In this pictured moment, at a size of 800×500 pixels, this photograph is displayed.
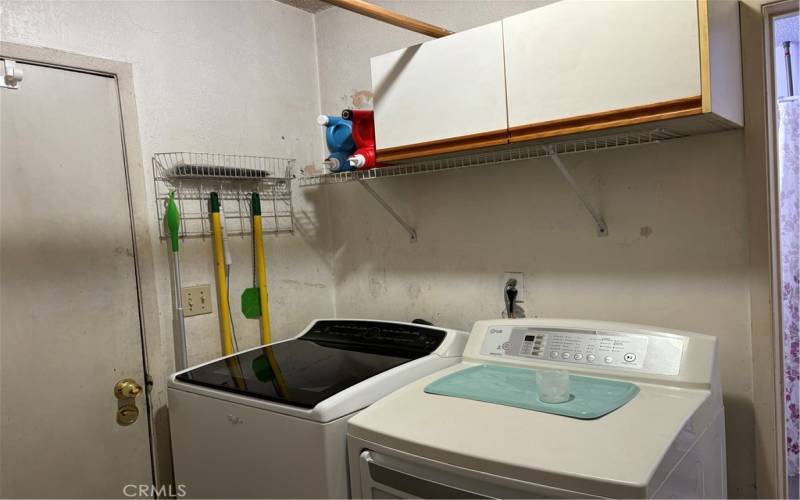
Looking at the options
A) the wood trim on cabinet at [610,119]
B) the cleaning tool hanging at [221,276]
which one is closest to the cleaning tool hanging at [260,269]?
the cleaning tool hanging at [221,276]

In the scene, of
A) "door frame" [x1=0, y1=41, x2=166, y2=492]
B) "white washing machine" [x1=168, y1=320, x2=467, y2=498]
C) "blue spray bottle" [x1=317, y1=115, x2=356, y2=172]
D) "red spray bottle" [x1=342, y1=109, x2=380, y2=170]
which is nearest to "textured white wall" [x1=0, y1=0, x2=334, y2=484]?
"door frame" [x1=0, y1=41, x2=166, y2=492]

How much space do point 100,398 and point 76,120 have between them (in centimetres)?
89

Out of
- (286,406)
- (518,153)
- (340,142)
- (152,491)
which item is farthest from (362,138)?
(152,491)

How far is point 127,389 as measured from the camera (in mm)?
1836

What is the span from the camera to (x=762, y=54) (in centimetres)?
146

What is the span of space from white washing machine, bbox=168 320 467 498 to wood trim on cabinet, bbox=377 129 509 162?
0.60 metres

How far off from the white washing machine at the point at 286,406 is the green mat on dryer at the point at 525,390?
156 mm

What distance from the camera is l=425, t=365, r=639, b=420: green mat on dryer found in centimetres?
128

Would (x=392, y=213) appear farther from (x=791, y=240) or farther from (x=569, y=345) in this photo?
(x=791, y=240)

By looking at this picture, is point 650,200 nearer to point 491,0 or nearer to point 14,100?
point 491,0

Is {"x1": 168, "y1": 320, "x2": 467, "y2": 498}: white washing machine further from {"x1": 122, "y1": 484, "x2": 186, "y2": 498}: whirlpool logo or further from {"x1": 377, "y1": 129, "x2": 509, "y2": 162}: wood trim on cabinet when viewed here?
{"x1": 377, "y1": 129, "x2": 509, "y2": 162}: wood trim on cabinet

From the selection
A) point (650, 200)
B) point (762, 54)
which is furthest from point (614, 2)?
point (650, 200)

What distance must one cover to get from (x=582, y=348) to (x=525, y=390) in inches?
10.1

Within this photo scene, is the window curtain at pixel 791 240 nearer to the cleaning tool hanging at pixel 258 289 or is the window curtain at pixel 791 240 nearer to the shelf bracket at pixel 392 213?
the shelf bracket at pixel 392 213
